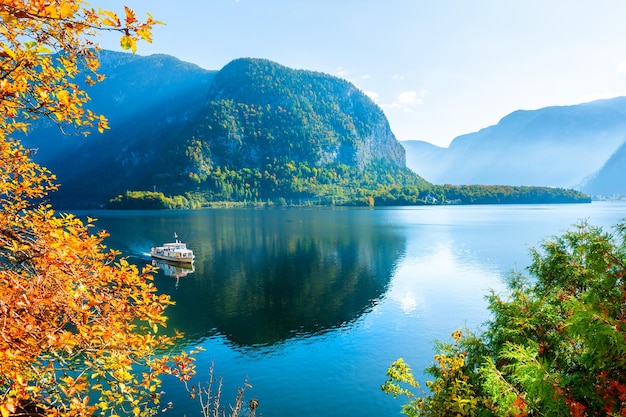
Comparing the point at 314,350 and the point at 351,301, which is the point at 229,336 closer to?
the point at 314,350

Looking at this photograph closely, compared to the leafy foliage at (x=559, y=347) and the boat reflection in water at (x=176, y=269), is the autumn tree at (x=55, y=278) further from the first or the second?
the boat reflection in water at (x=176, y=269)

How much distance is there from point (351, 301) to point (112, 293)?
40.4 metres

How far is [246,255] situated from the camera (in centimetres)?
7244

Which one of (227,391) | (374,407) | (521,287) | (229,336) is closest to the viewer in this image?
(521,287)

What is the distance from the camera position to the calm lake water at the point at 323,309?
83.7 feet

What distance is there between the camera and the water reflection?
37031 mm

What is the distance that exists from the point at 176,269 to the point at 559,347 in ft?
196

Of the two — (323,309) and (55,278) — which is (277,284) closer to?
(323,309)

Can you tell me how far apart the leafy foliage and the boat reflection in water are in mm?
50480

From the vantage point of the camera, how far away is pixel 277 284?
5181cm

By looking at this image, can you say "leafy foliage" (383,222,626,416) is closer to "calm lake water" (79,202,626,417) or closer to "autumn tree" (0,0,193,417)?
"calm lake water" (79,202,626,417)

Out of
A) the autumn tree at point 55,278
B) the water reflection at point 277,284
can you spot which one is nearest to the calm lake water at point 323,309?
the water reflection at point 277,284

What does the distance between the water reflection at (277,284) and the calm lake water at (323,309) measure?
19 cm

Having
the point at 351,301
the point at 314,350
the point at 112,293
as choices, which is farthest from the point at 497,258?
the point at 112,293
